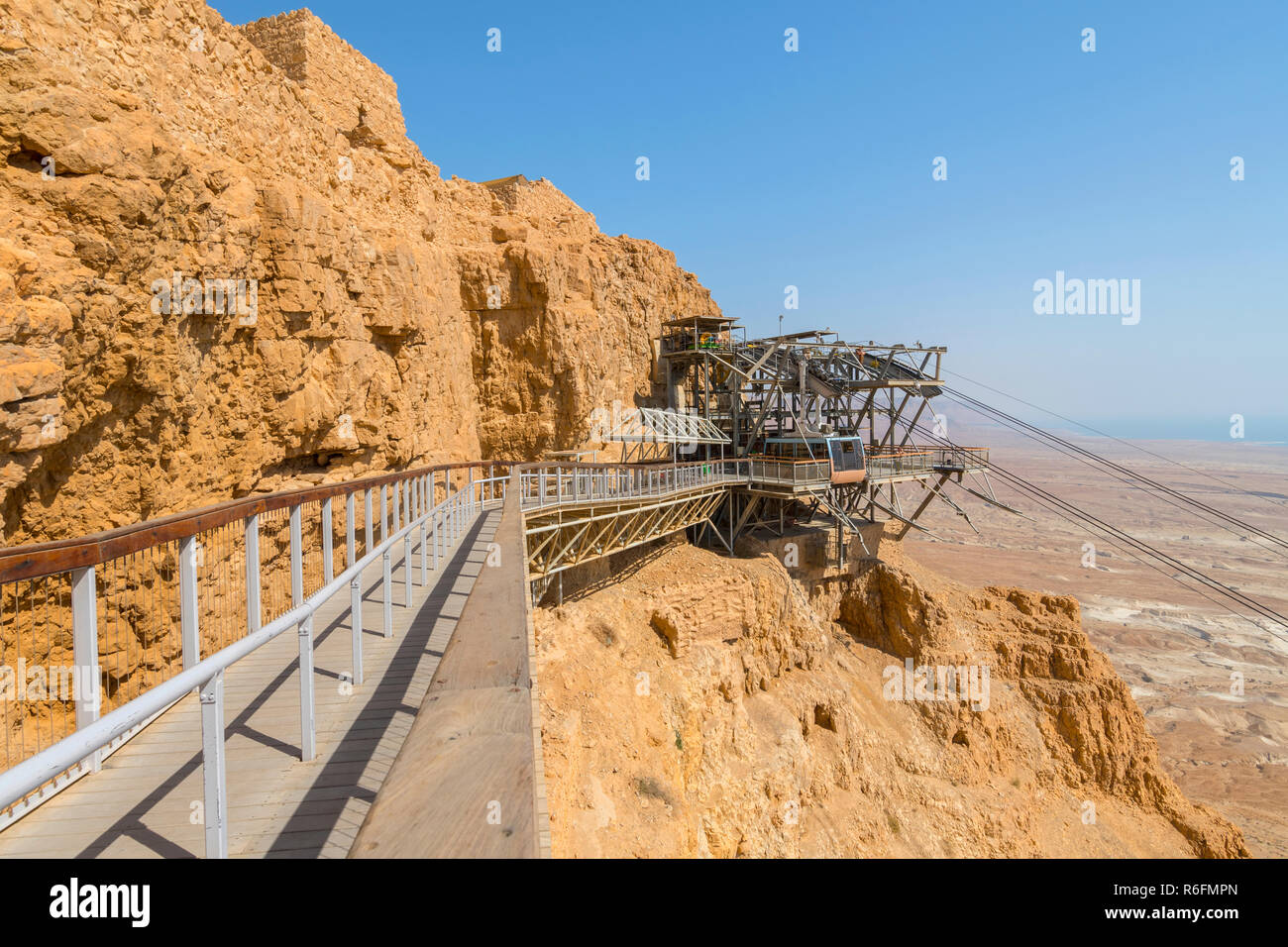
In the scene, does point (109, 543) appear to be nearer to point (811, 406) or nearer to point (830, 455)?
point (830, 455)

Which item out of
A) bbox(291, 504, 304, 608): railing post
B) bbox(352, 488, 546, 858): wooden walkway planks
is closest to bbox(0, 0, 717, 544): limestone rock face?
bbox(291, 504, 304, 608): railing post

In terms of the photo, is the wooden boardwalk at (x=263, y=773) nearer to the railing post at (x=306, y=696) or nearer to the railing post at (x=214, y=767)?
the railing post at (x=306, y=696)

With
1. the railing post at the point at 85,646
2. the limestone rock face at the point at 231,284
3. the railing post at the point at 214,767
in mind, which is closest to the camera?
the railing post at the point at 214,767

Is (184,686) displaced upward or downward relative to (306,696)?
upward

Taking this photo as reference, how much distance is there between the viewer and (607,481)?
1717cm

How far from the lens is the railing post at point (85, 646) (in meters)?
2.55

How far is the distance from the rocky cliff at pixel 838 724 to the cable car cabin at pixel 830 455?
9.87 feet

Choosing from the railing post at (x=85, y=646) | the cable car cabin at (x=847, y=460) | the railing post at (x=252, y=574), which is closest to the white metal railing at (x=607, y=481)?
the cable car cabin at (x=847, y=460)

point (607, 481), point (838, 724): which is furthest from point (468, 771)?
point (838, 724)

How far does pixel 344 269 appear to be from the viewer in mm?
14203

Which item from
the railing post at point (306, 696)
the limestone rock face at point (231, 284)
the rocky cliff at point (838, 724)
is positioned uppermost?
the limestone rock face at point (231, 284)

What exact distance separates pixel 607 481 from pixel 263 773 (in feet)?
46.3

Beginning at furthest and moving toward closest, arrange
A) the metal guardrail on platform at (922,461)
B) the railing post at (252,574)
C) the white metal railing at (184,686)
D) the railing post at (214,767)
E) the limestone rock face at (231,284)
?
the metal guardrail on platform at (922,461), the limestone rock face at (231,284), the railing post at (252,574), the railing post at (214,767), the white metal railing at (184,686)
